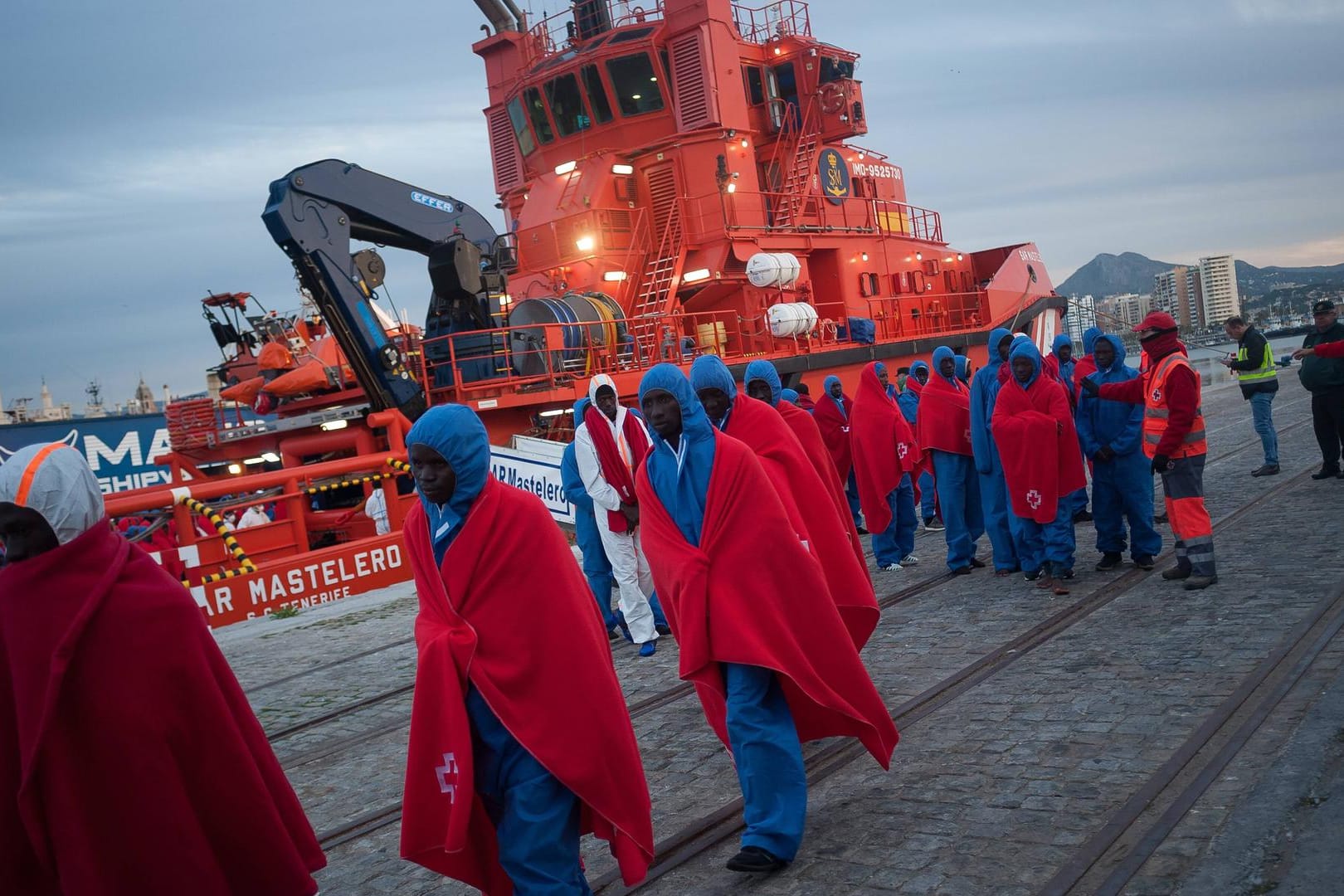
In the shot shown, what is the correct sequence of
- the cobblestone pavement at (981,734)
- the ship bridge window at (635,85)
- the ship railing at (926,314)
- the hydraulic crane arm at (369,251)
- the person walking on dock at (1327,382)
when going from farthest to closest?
the ship railing at (926,314), the ship bridge window at (635,85), the hydraulic crane arm at (369,251), the person walking on dock at (1327,382), the cobblestone pavement at (981,734)

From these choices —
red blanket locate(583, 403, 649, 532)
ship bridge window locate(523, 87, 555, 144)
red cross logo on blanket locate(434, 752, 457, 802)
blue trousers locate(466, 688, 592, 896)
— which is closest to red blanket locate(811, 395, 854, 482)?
red blanket locate(583, 403, 649, 532)

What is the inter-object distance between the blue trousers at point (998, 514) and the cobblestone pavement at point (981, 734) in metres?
0.28

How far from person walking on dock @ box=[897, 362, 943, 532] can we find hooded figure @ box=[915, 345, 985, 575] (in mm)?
2680

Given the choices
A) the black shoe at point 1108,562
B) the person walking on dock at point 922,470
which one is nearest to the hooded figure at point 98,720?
the black shoe at point 1108,562

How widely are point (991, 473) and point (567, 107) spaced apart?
43.5ft

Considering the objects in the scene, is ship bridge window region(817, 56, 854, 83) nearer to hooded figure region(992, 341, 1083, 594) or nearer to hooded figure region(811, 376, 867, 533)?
hooded figure region(811, 376, 867, 533)

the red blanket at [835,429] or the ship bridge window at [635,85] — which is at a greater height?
the ship bridge window at [635,85]

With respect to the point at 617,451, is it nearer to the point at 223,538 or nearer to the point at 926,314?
the point at 223,538

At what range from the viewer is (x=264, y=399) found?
16.9m

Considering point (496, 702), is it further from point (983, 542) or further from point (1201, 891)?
point (983, 542)

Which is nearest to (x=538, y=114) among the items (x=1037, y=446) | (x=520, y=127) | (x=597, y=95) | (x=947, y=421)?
(x=520, y=127)

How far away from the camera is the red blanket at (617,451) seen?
8258mm

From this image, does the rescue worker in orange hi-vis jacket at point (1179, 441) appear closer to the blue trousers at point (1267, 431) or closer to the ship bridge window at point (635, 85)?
the blue trousers at point (1267, 431)

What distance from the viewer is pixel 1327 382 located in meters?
12.1
